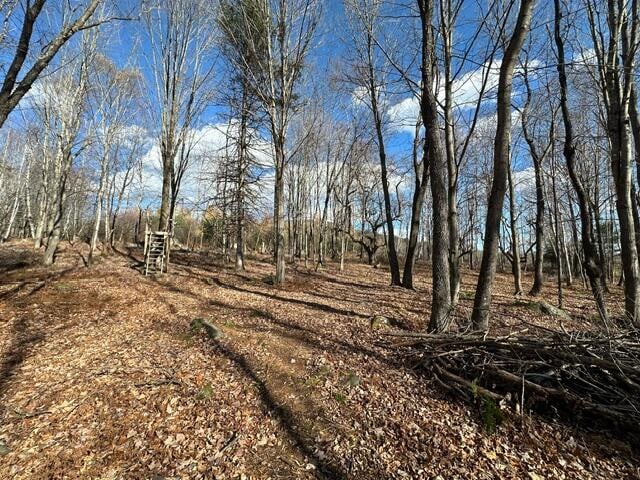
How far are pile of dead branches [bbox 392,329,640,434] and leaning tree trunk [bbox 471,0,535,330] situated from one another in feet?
2.50

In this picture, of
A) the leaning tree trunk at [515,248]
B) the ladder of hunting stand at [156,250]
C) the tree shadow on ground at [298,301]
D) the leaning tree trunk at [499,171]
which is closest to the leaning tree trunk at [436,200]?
the leaning tree trunk at [499,171]

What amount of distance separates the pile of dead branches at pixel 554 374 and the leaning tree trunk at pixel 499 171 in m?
0.76

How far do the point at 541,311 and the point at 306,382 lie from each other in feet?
22.7

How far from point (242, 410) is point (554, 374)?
3844 mm

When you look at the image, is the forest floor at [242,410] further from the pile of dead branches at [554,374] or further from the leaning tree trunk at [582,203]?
the leaning tree trunk at [582,203]

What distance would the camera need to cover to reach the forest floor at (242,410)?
2.84 meters

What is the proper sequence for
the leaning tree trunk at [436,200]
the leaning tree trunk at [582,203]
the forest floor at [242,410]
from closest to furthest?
1. the forest floor at [242,410]
2. the leaning tree trunk at [436,200]
3. the leaning tree trunk at [582,203]

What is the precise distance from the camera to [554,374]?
3.62m

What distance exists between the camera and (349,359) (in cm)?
481

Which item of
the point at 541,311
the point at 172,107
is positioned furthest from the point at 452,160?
the point at 172,107

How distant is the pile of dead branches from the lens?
10.7ft

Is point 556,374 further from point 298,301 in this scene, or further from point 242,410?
point 298,301

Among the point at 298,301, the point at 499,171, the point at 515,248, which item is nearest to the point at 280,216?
the point at 298,301

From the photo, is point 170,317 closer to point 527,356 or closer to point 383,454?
point 383,454
